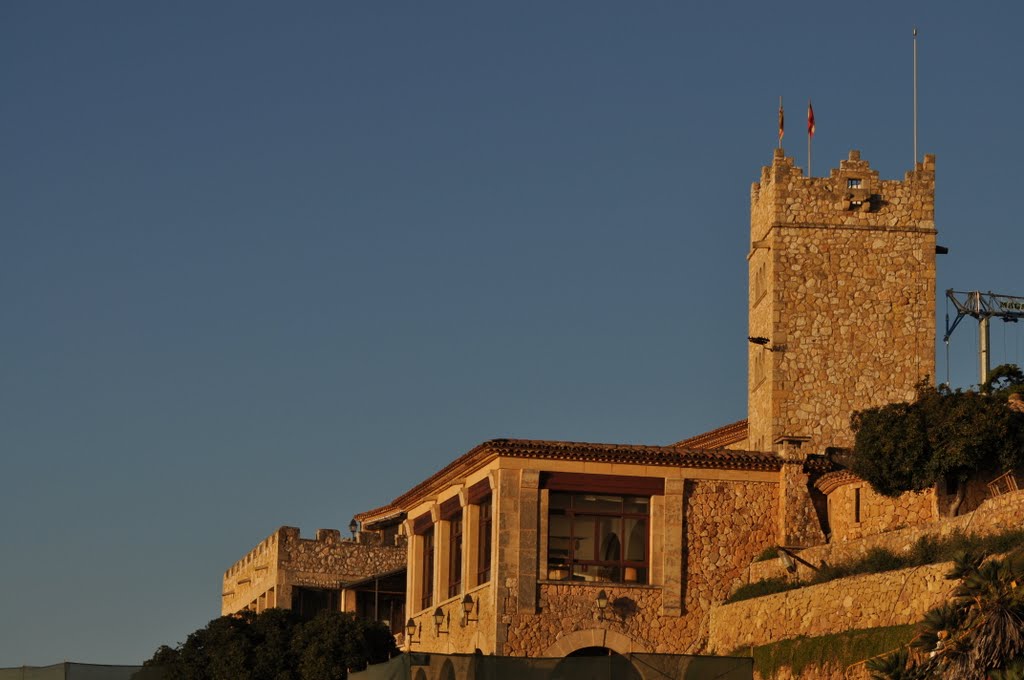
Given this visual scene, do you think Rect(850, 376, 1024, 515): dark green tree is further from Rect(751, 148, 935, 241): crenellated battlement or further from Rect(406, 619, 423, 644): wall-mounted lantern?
Rect(406, 619, 423, 644): wall-mounted lantern

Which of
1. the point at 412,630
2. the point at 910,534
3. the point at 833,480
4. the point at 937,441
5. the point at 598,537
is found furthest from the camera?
the point at 412,630

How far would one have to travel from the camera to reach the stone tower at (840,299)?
45562mm

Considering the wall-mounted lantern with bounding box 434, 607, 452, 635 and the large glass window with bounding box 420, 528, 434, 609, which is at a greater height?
the large glass window with bounding box 420, 528, 434, 609

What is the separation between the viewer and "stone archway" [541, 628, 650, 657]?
42156mm

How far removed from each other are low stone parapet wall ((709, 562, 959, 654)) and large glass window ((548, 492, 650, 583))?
93.6 inches

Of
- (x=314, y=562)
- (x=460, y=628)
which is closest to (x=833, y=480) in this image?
(x=460, y=628)

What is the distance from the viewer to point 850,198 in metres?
46.7

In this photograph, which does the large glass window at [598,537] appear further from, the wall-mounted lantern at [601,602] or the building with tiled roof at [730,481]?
the wall-mounted lantern at [601,602]

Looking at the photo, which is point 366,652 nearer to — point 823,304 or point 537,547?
point 537,547

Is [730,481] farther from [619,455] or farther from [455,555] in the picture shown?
[455,555]

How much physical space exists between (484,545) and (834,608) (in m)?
11.0

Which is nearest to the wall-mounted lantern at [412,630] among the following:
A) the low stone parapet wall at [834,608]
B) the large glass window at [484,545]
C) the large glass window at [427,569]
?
the large glass window at [427,569]

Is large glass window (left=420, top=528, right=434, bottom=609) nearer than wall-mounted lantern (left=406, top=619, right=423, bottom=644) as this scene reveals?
No

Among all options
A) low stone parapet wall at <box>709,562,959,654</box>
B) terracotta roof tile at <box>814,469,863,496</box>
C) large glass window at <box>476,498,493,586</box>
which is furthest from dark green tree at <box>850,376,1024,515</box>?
large glass window at <box>476,498,493,586</box>
